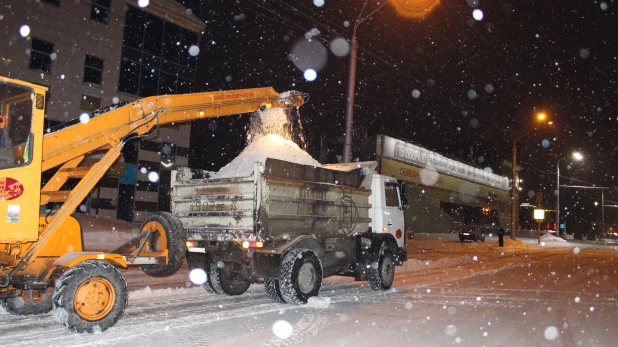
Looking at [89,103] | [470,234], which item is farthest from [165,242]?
[470,234]

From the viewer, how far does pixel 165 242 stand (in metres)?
7.73

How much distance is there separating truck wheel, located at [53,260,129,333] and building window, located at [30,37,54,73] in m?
19.5

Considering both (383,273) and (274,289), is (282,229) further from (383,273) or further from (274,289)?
(383,273)

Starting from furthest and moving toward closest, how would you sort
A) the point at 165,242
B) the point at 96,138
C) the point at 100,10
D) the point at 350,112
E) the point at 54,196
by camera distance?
the point at 100,10 → the point at 350,112 → the point at 165,242 → the point at 96,138 → the point at 54,196

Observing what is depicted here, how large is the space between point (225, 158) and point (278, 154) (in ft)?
103

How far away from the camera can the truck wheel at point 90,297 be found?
6016mm

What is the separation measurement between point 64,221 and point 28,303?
57.8 inches

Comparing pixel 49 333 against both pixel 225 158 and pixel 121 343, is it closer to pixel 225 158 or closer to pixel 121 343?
pixel 121 343

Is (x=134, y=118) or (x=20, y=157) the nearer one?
(x=20, y=157)

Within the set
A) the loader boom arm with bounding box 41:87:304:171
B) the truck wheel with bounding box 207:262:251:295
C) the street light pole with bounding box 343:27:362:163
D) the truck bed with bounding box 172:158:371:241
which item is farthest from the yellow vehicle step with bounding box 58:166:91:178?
the street light pole with bounding box 343:27:362:163

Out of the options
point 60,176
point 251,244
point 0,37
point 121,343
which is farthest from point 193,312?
point 0,37

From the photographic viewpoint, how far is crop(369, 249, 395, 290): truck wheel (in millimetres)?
10758

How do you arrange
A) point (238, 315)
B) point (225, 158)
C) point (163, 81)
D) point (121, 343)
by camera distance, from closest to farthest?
point (121, 343)
point (238, 315)
point (163, 81)
point (225, 158)

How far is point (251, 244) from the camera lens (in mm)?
8570
